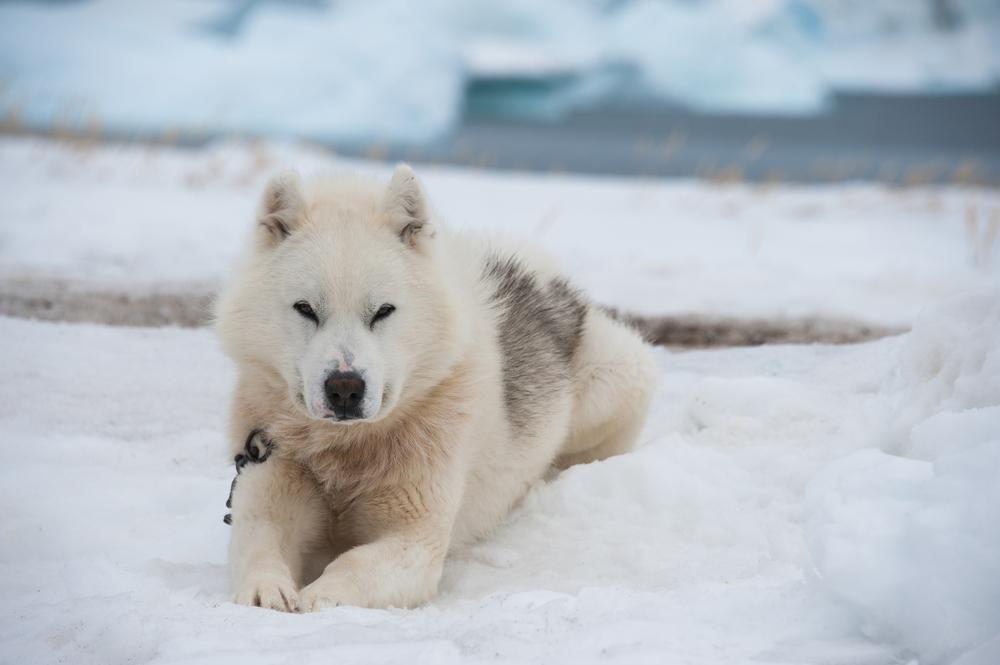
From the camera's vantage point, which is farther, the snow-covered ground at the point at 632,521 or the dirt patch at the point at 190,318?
the dirt patch at the point at 190,318

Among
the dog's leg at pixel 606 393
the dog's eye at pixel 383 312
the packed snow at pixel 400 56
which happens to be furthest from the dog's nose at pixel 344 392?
the packed snow at pixel 400 56

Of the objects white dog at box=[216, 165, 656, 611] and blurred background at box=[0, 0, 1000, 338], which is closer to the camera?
white dog at box=[216, 165, 656, 611]

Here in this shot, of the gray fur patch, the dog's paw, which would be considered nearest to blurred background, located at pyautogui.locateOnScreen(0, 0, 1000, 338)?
the gray fur patch

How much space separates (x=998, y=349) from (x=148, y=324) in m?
5.13

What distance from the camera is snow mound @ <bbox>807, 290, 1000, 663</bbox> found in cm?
216

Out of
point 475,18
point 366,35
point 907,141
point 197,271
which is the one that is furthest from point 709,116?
point 197,271

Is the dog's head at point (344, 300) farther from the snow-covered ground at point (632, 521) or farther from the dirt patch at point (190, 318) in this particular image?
the dirt patch at point (190, 318)

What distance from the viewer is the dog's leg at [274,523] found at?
3.05 meters

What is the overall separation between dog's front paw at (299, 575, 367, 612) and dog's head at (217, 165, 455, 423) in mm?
518

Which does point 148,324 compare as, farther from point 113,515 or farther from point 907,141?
point 907,141

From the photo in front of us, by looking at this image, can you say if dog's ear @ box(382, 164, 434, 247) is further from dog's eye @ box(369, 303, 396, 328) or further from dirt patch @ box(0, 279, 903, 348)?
dirt patch @ box(0, 279, 903, 348)

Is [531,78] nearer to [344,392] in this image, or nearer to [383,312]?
[383,312]

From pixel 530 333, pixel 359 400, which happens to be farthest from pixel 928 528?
pixel 530 333

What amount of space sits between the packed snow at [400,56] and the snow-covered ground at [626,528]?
11.9 m
